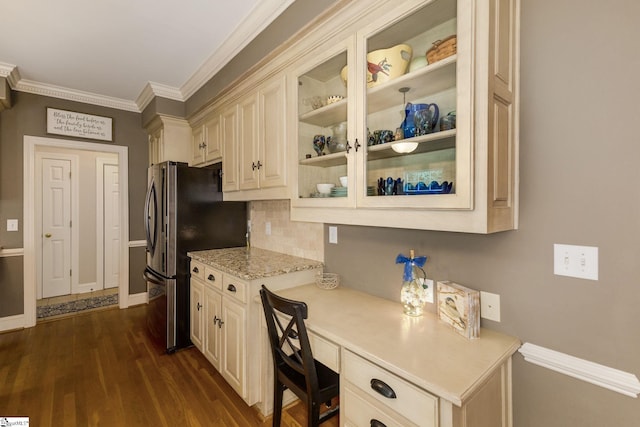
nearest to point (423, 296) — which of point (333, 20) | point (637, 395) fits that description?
point (637, 395)

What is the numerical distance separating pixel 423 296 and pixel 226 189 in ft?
6.42

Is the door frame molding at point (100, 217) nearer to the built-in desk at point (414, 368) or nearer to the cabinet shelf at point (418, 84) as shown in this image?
the built-in desk at point (414, 368)

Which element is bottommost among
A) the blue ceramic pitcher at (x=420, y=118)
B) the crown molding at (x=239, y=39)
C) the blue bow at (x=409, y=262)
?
the blue bow at (x=409, y=262)

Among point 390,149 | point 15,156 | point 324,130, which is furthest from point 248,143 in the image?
point 15,156

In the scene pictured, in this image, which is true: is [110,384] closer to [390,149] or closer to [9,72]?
[390,149]

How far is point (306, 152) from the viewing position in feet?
5.96

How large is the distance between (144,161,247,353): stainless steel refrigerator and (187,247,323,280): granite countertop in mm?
158

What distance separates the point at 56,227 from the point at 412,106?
5346mm

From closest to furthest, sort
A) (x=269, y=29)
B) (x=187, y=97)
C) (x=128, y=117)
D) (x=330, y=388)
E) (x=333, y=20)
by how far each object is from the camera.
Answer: (x=330, y=388)
(x=333, y=20)
(x=269, y=29)
(x=187, y=97)
(x=128, y=117)

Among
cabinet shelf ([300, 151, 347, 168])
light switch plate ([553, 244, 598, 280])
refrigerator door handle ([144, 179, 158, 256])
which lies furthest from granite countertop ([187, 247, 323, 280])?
light switch plate ([553, 244, 598, 280])

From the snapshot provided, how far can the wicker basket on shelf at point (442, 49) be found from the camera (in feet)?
3.67

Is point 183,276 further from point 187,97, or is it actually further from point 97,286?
point 97,286

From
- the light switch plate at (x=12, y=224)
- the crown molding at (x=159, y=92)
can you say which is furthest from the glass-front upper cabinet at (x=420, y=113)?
the light switch plate at (x=12, y=224)

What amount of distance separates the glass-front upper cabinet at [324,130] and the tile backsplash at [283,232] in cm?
51
